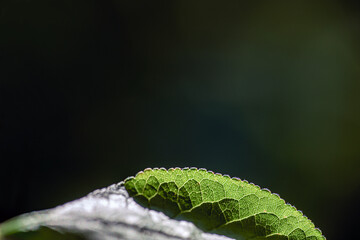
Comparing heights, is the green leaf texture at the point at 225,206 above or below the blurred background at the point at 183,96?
below

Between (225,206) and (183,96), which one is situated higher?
(183,96)

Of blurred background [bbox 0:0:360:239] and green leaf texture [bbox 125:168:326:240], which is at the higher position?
blurred background [bbox 0:0:360:239]

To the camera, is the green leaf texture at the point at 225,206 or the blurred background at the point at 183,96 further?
the blurred background at the point at 183,96

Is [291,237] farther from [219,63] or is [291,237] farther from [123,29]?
[123,29]

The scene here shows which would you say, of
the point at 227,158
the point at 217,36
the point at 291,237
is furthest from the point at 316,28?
the point at 291,237

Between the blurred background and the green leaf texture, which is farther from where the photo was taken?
the blurred background
